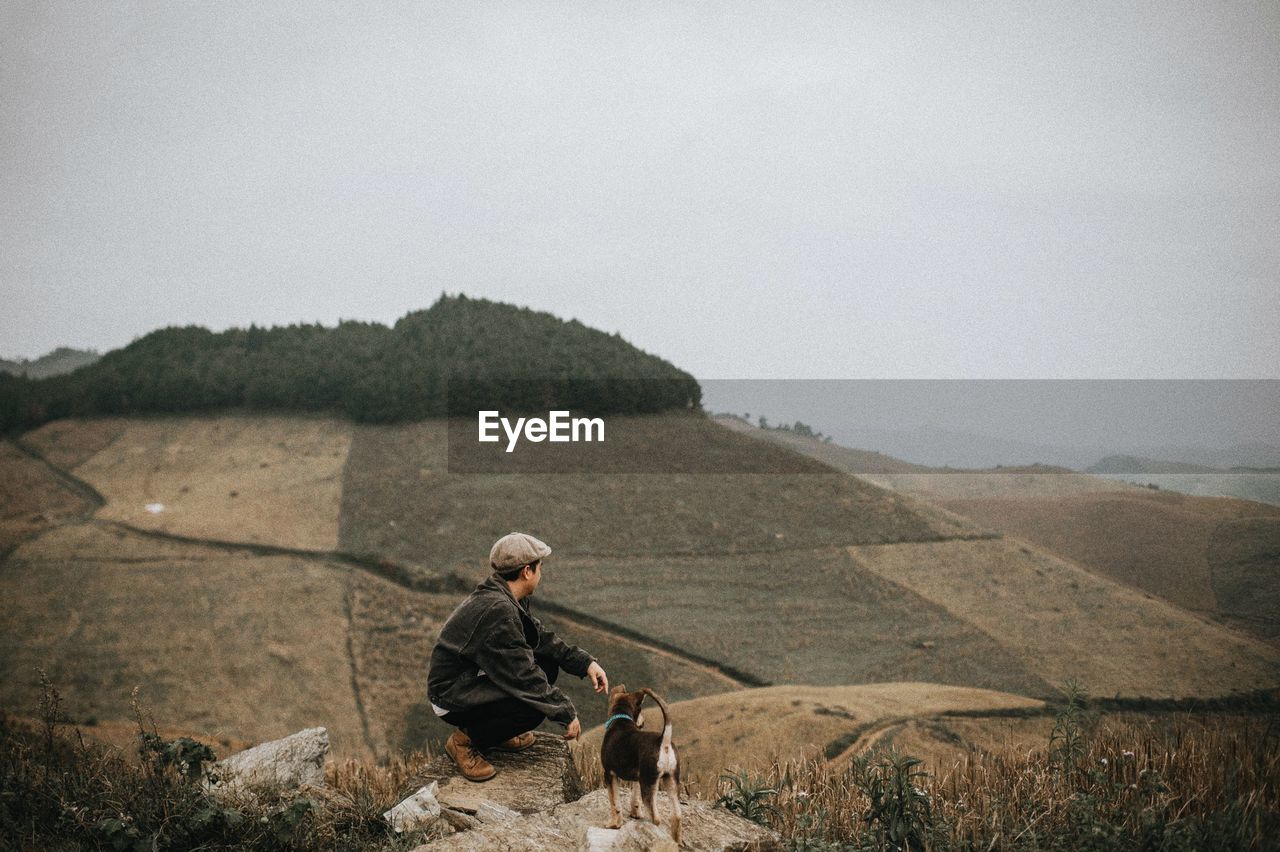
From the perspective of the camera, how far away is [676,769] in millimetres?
3809

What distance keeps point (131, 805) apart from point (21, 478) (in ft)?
81.8

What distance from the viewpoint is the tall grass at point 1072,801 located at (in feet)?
14.1

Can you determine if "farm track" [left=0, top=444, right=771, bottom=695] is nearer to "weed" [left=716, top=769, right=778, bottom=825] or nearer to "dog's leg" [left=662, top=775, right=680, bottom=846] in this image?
"weed" [left=716, top=769, right=778, bottom=825]

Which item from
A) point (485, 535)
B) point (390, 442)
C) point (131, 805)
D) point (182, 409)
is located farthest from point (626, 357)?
point (131, 805)

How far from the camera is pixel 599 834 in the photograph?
3938 millimetres

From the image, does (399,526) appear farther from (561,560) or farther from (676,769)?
(676,769)

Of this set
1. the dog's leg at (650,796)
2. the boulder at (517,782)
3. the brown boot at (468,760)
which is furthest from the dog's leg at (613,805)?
the brown boot at (468,760)

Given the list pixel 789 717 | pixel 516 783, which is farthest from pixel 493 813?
pixel 789 717

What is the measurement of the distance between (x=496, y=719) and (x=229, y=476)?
2425 cm

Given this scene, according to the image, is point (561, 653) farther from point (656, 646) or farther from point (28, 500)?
point (28, 500)

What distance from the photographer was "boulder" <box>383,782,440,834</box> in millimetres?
4996

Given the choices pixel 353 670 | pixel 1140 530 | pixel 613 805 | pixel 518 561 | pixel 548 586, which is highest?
pixel 518 561

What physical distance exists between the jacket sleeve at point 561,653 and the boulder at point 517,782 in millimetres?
750

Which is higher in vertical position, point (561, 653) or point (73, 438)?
point (73, 438)
